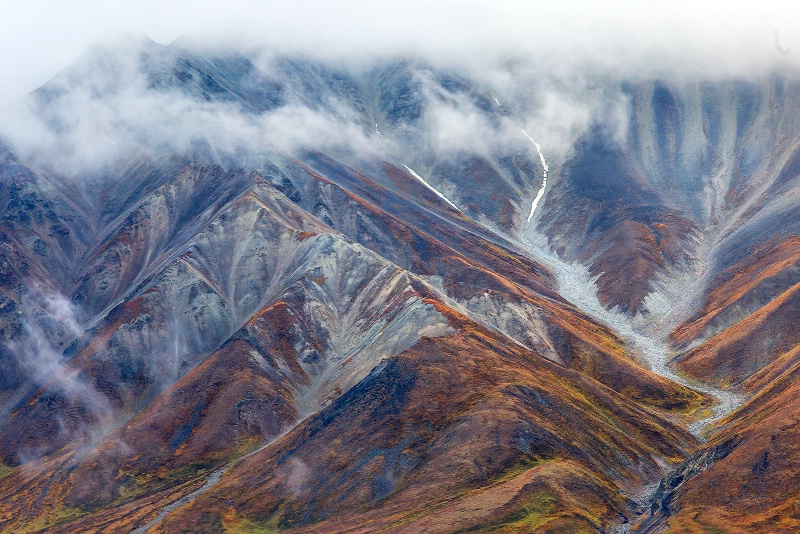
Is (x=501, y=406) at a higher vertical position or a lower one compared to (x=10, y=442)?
lower

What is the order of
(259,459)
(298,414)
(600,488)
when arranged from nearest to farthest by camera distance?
(600,488), (259,459), (298,414)

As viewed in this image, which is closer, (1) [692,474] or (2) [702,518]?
(2) [702,518]

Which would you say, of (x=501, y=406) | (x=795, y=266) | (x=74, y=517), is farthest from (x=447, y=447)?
(x=795, y=266)

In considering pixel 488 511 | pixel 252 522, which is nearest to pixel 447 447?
pixel 488 511

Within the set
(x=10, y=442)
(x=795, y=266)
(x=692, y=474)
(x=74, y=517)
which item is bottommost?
(x=795, y=266)

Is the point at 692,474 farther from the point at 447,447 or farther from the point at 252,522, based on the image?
the point at 252,522

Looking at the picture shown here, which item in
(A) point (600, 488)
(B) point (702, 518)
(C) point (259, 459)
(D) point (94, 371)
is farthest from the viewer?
(D) point (94, 371)

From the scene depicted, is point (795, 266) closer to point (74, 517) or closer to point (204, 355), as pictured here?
point (204, 355)

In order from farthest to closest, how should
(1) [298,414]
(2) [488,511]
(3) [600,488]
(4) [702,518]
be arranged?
1. (1) [298,414]
2. (3) [600,488]
3. (2) [488,511]
4. (4) [702,518]

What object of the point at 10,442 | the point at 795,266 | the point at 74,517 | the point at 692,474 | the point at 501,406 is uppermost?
the point at 10,442
